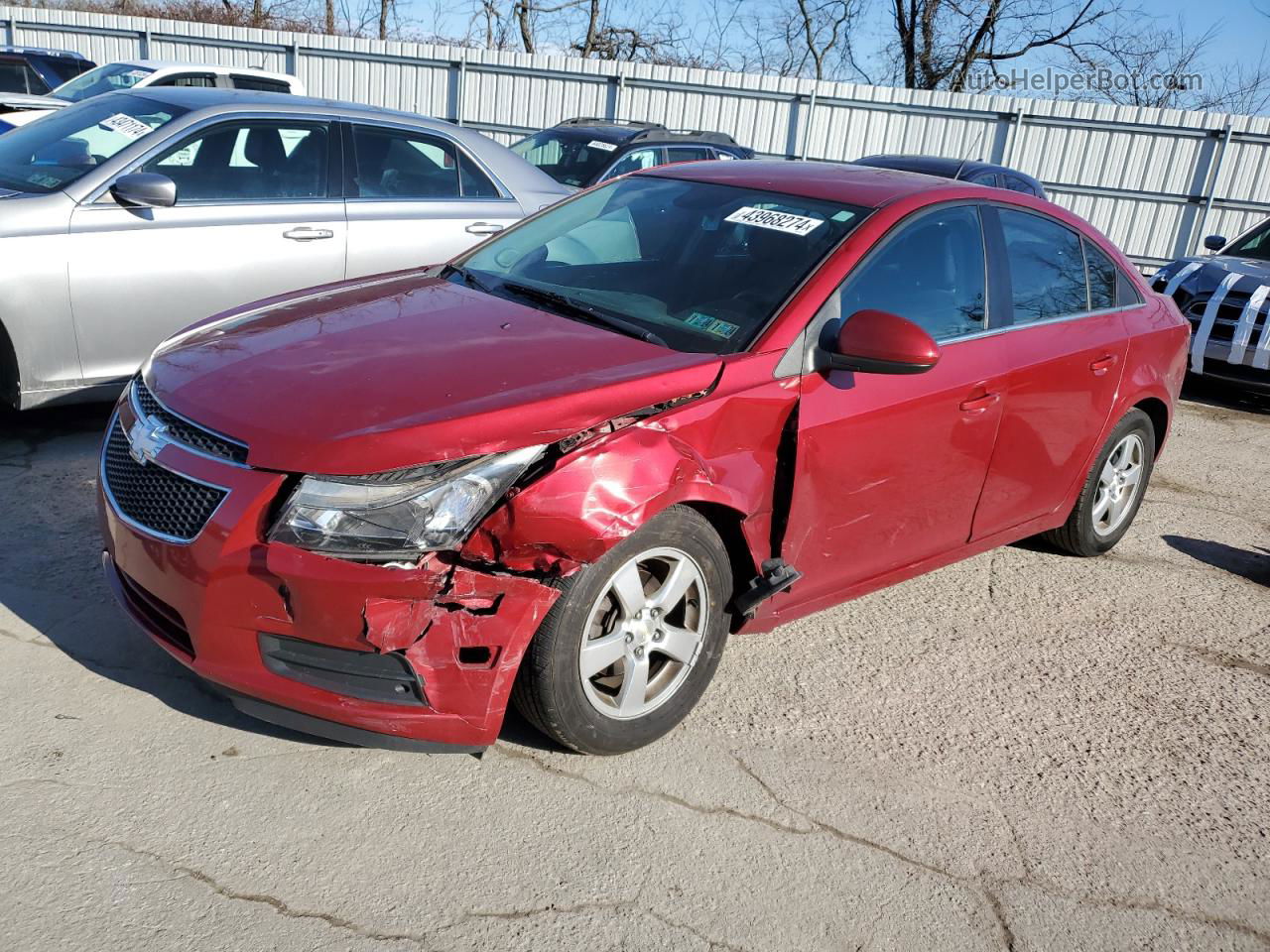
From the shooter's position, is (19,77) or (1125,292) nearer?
(1125,292)

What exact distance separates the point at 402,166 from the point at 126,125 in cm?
140

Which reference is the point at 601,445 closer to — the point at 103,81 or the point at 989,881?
the point at 989,881

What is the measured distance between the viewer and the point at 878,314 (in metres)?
3.30

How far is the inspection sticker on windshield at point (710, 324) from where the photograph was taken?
3354 millimetres

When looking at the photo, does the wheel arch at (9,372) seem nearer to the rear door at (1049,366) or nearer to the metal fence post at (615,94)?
the rear door at (1049,366)

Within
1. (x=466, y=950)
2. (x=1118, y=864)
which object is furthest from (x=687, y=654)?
(x=1118, y=864)

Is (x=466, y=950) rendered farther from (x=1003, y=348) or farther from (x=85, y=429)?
(x=85, y=429)

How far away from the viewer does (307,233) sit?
5.62 meters

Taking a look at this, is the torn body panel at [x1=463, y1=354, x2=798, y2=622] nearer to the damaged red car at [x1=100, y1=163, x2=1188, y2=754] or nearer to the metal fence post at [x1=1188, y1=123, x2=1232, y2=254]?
the damaged red car at [x1=100, y1=163, x2=1188, y2=754]

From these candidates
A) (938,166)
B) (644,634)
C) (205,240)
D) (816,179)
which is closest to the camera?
(644,634)

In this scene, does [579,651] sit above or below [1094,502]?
above

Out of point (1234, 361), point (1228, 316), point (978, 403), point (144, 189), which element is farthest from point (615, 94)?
point (978, 403)

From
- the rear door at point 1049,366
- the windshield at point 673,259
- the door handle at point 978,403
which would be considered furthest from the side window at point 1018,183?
the door handle at point 978,403

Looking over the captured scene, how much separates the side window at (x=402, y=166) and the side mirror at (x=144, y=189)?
1.19 metres
